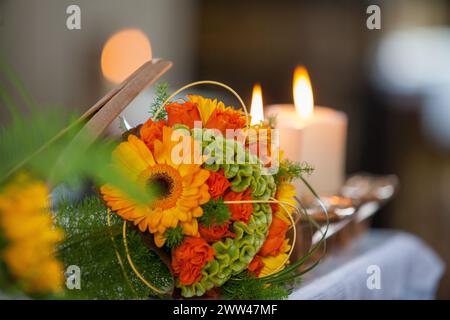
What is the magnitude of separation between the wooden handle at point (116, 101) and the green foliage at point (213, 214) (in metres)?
0.08

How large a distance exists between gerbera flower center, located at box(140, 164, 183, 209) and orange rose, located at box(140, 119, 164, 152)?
0.02m

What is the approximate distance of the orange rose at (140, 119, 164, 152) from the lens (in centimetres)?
48

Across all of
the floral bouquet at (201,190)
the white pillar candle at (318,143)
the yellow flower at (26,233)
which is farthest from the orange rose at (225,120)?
the white pillar candle at (318,143)

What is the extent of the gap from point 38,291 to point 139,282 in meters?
0.10

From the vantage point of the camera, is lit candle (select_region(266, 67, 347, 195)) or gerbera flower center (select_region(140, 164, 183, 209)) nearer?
gerbera flower center (select_region(140, 164, 183, 209))

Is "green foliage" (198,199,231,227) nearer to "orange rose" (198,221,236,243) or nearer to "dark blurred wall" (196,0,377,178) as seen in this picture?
"orange rose" (198,221,236,243)

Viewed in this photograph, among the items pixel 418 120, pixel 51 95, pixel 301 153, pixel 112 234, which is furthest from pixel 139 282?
pixel 418 120

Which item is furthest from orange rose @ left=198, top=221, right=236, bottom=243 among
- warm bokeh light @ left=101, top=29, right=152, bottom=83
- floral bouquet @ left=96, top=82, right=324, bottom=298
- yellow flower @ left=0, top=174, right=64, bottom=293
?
warm bokeh light @ left=101, top=29, right=152, bottom=83

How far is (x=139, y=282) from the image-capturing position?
0.52m

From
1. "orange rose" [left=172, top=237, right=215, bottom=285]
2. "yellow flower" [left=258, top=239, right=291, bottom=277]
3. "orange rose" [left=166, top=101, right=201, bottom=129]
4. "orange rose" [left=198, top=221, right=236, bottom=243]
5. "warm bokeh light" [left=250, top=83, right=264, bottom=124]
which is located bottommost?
"yellow flower" [left=258, top=239, right=291, bottom=277]

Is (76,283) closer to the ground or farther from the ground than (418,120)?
farther from the ground

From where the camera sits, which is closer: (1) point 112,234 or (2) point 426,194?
(1) point 112,234

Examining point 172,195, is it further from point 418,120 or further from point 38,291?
point 418,120

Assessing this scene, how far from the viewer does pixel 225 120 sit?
0.51 meters
